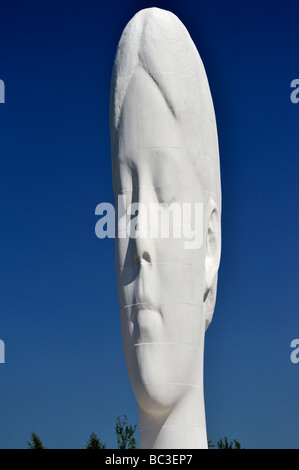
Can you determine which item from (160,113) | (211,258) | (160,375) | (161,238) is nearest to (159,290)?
(161,238)

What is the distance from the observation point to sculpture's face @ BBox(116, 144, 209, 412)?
45.4ft

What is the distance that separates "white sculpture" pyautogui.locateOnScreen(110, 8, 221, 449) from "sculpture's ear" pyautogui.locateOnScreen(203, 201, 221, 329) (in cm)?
2

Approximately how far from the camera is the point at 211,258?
588 inches

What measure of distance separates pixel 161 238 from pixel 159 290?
79 centimetres

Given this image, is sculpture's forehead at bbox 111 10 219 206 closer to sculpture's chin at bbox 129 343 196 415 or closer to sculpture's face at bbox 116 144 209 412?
sculpture's face at bbox 116 144 209 412

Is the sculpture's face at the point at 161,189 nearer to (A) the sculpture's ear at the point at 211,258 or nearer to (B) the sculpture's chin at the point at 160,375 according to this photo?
(B) the sculpture's chin at the point at 160,375

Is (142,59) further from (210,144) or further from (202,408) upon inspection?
(202,408)

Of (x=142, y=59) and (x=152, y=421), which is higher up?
(x=142, y=59)
